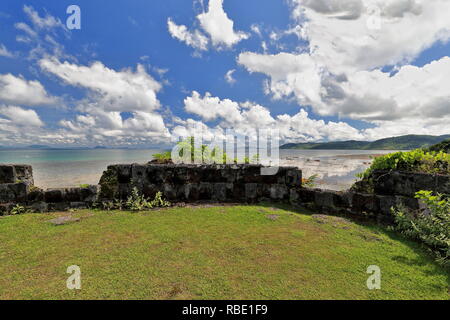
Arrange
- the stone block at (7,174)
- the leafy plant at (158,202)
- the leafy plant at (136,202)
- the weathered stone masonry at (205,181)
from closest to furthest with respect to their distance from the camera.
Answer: the stone block at (7,174)
the leafy plant at (136,202)
the leafy plant at (158,202)
the weathered stone masonry at (205,181)

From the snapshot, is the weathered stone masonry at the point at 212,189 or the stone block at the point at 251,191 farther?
the stone block at the point at 251,191

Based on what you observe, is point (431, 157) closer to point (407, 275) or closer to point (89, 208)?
point (407, 275)

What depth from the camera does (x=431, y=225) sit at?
4059 mm

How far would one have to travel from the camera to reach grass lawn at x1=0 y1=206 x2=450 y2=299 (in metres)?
2.66

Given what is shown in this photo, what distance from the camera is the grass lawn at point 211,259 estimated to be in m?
2.66

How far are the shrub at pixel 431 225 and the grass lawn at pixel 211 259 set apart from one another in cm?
24

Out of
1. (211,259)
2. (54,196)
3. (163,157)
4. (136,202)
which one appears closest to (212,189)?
(136,202)

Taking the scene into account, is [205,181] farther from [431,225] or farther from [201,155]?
[431,225]

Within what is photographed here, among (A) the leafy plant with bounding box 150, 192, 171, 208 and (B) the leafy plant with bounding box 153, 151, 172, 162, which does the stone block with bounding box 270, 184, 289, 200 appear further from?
(B) the leafy plant with bounding box 153, 151, 172, 162

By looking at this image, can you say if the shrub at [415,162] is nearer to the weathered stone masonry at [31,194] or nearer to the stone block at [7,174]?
the weathered stone masonry at [31,194]

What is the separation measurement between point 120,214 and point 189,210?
5.74ft

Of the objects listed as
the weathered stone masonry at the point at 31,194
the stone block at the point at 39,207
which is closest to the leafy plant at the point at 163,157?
the weathered stone masonry at the point at 31,194

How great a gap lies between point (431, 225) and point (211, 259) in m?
4.23
